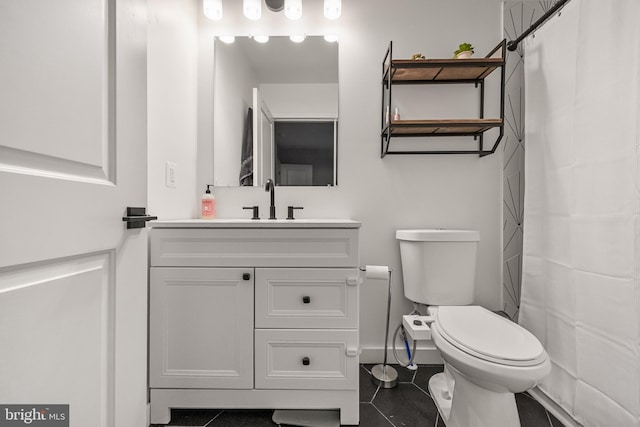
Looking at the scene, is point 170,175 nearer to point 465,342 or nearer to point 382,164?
point 382,164

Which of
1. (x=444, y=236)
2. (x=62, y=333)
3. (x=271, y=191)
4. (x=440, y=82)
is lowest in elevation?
(x=62, y=333)

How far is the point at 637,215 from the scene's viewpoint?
0.90 metres

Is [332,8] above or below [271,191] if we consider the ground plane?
above

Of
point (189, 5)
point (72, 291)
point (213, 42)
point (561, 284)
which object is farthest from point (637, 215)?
point (189, 5)

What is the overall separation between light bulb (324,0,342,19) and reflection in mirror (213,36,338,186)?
0.44 ft

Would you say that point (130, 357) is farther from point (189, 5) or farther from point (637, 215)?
point (189, 5)

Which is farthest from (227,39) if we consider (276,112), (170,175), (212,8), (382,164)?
(382,164)

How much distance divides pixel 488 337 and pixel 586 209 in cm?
66

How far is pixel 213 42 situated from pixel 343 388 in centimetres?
199

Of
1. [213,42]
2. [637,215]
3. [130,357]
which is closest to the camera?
[130,357]

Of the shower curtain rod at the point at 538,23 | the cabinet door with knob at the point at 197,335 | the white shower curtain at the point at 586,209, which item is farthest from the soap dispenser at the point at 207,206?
the shower curtain rod at the point at 538,23

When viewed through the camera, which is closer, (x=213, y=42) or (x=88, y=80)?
(x=88, y=80)

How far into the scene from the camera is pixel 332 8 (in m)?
1.55

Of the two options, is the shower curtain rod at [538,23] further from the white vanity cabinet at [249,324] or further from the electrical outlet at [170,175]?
the electrical outlet at [170,175]
